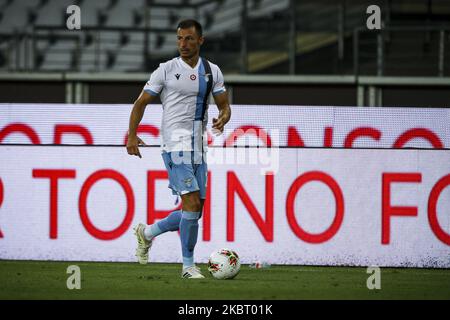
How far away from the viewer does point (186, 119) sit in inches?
301

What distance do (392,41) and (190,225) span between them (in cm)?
880

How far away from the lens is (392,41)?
15.8 m

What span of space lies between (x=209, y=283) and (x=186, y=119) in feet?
4.00

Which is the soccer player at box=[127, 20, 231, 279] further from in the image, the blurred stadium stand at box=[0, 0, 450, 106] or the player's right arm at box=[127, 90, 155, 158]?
the blurred stadium stand at box=[0, 0, 450, 106]

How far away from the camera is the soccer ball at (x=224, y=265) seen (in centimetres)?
772

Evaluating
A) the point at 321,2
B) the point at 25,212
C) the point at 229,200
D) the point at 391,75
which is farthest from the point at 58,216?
the point at 321,2

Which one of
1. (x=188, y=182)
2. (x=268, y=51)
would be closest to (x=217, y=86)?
(x=188, y=182)

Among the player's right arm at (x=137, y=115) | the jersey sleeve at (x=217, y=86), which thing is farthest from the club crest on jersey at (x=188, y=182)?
the jersey sleeve at (x=217, y=86)

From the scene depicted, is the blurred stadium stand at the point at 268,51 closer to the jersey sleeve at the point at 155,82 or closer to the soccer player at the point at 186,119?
the soccer player at the point at 186,119

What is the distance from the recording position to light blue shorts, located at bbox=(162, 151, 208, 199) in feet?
24.9

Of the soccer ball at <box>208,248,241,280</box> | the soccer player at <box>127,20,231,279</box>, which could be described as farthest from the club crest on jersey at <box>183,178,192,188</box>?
the soccer ball at <box>208,248,241,280</box>

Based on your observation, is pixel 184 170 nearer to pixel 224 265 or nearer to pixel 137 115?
pixel 137 115

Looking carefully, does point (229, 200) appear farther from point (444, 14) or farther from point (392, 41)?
point (444, 14)

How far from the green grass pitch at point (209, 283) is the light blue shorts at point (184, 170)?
2.27 feet
